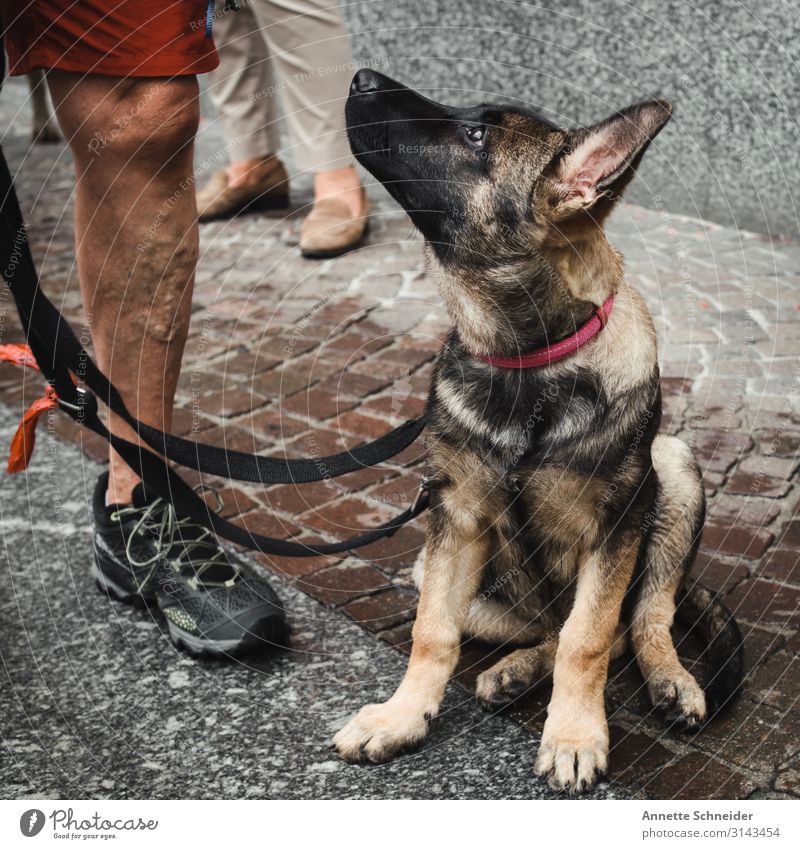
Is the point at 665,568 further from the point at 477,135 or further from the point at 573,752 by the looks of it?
the point at 477,135

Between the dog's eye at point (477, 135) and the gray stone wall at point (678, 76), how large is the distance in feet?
10.9

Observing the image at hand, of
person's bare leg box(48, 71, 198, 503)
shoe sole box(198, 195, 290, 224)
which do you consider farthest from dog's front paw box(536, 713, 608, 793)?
shoe sole box(198, 195, 290, 224)

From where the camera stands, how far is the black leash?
292cm

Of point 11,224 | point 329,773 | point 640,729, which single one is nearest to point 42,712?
point 329,773

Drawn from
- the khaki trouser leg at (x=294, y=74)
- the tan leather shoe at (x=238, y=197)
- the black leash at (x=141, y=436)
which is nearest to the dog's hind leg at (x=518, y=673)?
the black leash at (x=141, y=436)

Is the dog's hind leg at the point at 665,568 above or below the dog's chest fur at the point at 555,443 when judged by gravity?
below

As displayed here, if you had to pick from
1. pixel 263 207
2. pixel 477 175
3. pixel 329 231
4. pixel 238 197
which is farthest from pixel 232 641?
pixel 263 207

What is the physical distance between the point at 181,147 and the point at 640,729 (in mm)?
2215

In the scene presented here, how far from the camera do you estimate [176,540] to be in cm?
347

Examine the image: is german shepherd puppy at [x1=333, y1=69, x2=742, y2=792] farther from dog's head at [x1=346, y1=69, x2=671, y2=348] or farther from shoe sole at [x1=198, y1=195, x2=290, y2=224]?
shoe sole at [x1=198, y1=195, x2=290, y2=224]

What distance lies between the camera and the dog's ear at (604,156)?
2369 mm

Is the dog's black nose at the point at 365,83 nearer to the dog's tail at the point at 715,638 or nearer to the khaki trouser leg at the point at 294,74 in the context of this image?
the dog's tail at the point at 715,638

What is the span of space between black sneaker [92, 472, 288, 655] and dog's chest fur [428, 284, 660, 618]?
83 cm

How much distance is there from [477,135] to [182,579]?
1666mm
